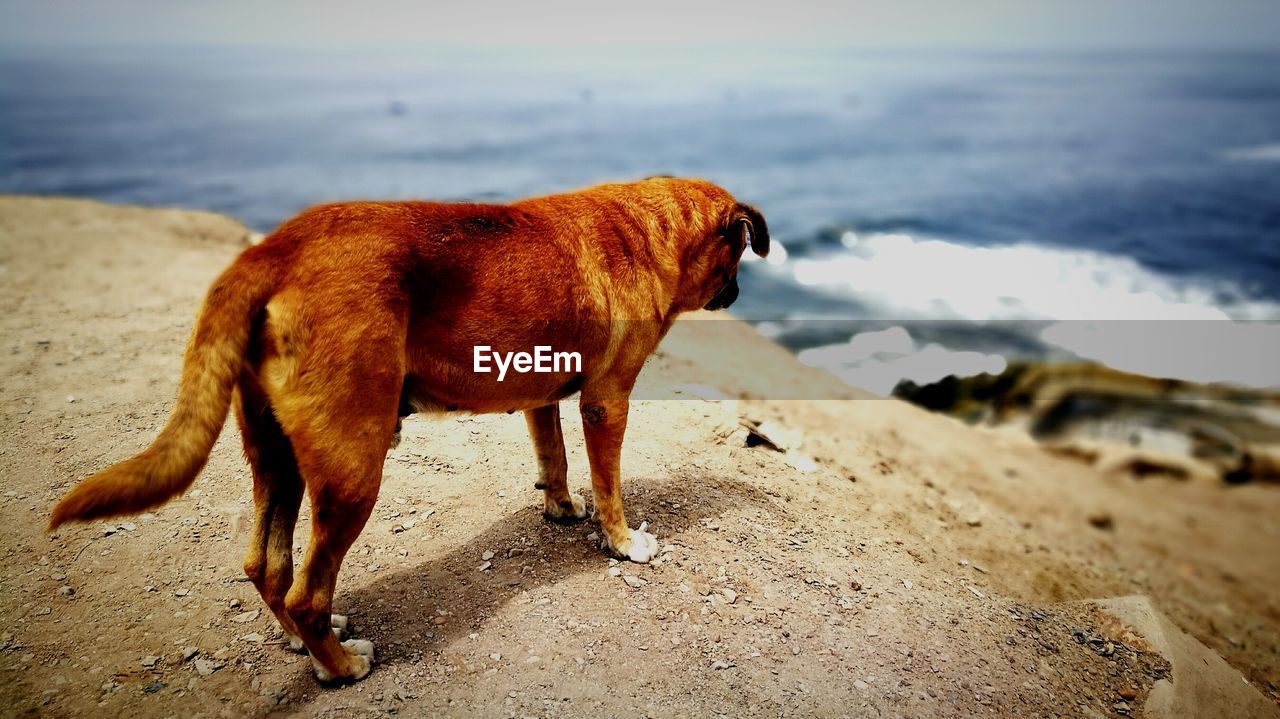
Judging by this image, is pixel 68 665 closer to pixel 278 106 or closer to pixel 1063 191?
pixel 1063 191

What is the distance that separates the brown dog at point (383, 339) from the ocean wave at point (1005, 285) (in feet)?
48.0

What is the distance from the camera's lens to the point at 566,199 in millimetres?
4402

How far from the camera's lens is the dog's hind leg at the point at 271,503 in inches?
137

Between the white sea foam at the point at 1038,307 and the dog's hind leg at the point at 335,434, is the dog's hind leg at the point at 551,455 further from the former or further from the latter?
the white sea foam at the point at 1038,307

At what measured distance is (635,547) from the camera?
4.64m

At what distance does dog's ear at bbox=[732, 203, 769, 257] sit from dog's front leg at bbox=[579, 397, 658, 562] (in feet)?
4.44

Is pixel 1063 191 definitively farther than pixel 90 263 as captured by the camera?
Yes

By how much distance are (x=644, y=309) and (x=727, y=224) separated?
821 mm

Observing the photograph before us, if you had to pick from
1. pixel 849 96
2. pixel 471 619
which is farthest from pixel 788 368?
pixel 849 96

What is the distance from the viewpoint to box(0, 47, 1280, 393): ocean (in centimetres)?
1716

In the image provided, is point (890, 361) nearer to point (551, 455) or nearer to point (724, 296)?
point (724, 296)

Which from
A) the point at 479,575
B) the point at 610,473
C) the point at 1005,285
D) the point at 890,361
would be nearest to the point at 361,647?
the point at 479,575

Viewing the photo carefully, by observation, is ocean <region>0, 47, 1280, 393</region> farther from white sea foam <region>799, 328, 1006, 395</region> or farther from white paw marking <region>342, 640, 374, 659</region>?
white paw marking <region>342, 640, 374, 659</region>

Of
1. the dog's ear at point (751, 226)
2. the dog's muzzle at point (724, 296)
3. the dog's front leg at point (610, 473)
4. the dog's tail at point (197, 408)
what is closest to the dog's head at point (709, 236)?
the dog's ear at point (751, 226)
